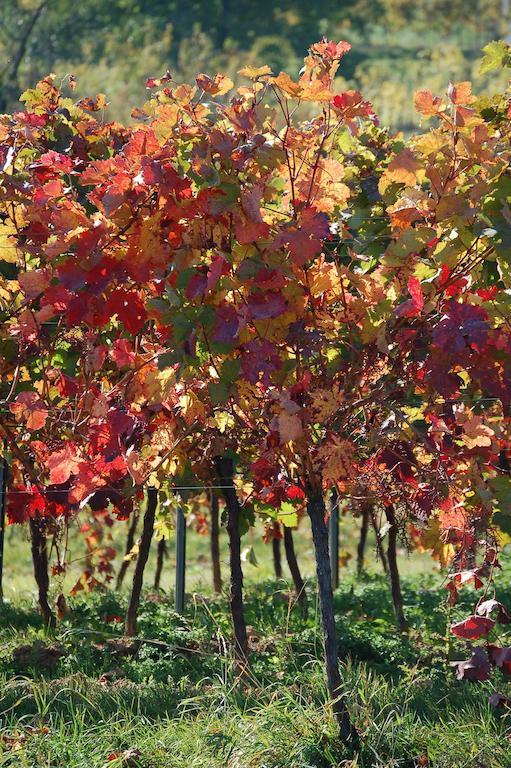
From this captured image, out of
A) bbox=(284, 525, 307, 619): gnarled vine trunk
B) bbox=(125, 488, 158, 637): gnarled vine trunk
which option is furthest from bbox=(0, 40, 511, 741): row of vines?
bbox=(284, 525, 307, 619): gnarled vine trunk

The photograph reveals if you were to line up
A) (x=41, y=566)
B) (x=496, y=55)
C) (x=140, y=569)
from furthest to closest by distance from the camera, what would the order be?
(x=41, y=566)
(x=140, y=569)
(x=496, y=55)

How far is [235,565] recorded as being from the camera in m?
4.85

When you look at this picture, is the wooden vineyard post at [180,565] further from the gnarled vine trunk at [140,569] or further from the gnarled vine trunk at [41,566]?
the gnarled vine trunk at [41,566]

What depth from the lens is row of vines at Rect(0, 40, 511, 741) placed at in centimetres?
334

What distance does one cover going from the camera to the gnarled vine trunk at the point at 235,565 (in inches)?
188

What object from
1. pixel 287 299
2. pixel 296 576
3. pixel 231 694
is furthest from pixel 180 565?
pixel 287 299

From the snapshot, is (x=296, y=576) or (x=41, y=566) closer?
(x=41, y=566)

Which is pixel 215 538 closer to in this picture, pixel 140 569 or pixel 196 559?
pixel 140 569

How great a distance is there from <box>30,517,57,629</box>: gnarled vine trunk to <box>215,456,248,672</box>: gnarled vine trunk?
0.93 m

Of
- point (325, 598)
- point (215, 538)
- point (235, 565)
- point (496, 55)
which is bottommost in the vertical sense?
point (325, 598)

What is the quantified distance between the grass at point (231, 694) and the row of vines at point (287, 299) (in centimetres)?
23

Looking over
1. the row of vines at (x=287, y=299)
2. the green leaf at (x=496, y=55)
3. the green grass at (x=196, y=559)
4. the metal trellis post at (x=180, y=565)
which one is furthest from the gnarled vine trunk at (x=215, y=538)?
the green leaf at (x=496, y=55)

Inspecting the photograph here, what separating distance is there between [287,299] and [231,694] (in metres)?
1.61

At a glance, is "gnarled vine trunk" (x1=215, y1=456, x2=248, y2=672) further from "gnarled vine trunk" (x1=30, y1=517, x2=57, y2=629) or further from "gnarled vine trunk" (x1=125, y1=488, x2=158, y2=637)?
"gnarled vine trunk" (x1=30, y1=517, x2=57, y2=629)
